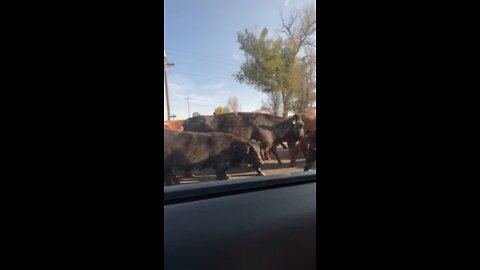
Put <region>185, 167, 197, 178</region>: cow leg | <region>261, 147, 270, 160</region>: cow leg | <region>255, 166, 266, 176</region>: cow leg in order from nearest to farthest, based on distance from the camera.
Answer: <region>185, 167, 197, 178</region>: cow leg < <region>255, 166, 266, 176</region>: cow leg < <region>261, 147, 270, 160</region>: cow leg

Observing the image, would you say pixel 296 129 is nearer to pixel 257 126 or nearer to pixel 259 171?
pixel 257 126

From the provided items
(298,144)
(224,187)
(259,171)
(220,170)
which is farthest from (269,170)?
(224,187)

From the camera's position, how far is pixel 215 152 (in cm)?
277

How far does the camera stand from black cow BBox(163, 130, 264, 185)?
2340 millimetres

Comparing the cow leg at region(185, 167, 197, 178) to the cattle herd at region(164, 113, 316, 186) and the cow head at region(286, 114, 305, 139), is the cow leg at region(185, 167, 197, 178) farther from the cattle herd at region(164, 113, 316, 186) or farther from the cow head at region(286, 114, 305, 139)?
the cow head at region(286, 114, 305, 139)

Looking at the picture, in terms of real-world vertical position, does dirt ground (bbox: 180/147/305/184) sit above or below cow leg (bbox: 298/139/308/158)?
below

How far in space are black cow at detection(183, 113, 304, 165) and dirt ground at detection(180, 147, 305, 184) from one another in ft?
0.46

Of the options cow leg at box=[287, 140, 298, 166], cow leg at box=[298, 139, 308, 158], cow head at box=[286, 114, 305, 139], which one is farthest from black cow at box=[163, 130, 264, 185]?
cow head at box=[286, 114, 305, 139]

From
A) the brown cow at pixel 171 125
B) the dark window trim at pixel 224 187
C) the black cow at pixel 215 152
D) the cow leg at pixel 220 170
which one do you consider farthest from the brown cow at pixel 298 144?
the brown cow at pixel 171 125

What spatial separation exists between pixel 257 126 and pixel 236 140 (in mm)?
629
